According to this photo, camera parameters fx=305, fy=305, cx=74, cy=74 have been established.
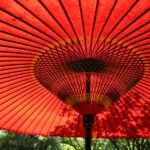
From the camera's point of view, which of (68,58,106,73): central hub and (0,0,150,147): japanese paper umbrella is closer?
(0,0,150,147): japanese paper umbrella

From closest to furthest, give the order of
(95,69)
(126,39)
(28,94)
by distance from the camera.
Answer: (126,39), (95,69), (28,94)

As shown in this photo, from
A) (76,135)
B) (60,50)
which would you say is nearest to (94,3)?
(60,50)

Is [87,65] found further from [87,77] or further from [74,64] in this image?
[87,77]

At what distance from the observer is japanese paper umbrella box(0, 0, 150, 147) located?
5.68 feet

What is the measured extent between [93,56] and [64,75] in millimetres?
360

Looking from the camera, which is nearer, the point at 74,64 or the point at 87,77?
the point at 74,64

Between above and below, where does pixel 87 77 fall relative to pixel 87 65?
below

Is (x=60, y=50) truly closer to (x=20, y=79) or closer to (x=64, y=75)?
(x=64, y=75)

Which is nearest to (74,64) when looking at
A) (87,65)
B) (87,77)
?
(87,65)

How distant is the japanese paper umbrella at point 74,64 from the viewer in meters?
1.73

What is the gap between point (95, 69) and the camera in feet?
8.01

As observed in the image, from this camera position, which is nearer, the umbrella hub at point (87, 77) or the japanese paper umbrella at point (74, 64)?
the japanese paper umbrella at point (74, 64)

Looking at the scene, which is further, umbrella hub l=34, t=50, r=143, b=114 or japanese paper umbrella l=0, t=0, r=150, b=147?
umbrella hub l=34, t=50, r=143, b=114

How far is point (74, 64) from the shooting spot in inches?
94.7
